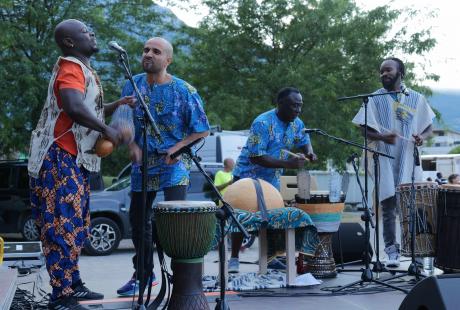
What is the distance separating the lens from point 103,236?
12.4m

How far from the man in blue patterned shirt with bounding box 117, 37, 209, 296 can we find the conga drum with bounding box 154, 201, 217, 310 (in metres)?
0.60

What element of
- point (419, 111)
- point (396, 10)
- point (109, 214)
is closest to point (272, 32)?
point (396, 10)

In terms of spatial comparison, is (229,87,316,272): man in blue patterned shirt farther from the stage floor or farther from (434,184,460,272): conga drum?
(434,184,460,272): conga drum

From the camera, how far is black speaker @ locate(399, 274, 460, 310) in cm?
259

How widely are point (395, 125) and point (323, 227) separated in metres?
1.64

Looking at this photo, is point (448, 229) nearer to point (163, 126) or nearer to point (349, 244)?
point (349, 244)

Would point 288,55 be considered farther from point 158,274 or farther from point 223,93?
point 158,274

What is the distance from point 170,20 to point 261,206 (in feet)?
51.5

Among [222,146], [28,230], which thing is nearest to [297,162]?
[28,230]

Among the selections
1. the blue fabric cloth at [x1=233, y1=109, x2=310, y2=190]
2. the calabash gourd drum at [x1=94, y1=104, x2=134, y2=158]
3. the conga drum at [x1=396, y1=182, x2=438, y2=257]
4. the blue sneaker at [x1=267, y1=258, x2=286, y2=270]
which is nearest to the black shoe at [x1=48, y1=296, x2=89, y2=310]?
the calabash gourd drum at [x1=94, y1=104, x2=134, y2=158]

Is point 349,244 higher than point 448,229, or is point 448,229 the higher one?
point 448,229

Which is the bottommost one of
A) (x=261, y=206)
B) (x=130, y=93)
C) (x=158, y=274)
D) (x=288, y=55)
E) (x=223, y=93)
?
(x=158, y=274)

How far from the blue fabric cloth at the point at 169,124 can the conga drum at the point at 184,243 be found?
65cm

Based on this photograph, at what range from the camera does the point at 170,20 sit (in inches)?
843
